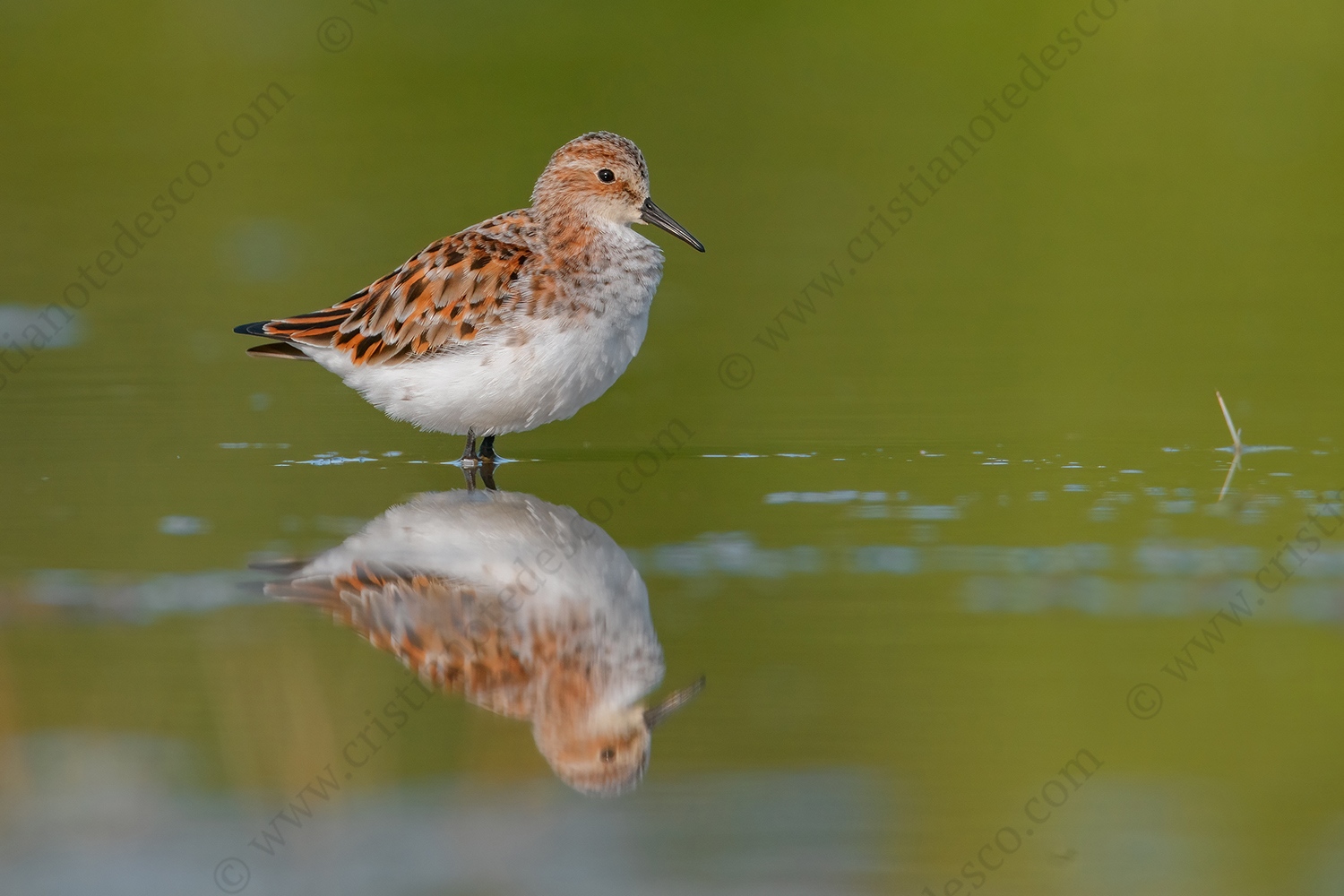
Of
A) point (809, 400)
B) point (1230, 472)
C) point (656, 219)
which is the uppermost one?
point (656, 219)

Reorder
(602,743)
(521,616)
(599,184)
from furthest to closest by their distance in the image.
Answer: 1. (599,184)
2. (521,616)
3. (602,743)

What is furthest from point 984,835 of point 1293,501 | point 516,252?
point 516,252

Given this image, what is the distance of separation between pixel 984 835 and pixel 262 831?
1.86 metres

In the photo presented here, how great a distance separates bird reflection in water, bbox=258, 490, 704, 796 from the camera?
5426 millimetres

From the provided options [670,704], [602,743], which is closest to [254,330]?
[670,704]

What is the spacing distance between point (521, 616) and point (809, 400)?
4415 millimetres

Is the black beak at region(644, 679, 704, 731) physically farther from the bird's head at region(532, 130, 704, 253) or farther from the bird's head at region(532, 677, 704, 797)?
the bird's head at region(532, 130, 704, 253)

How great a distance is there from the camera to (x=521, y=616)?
20.7 feet

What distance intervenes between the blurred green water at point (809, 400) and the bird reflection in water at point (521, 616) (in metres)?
0.14

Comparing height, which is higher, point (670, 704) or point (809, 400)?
point (809, 400)

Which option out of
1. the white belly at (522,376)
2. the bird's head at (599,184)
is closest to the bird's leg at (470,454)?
the white belly at (522,376)

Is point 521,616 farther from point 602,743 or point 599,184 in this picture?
point 599,184

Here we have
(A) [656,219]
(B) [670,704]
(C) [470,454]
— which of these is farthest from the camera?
(A) [656,219]

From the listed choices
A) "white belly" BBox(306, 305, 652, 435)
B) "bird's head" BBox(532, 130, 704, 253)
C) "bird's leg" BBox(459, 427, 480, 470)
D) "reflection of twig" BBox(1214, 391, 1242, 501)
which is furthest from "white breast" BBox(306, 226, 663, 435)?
"reflection of twig" BBox(1214, 391, 1242, 501)
